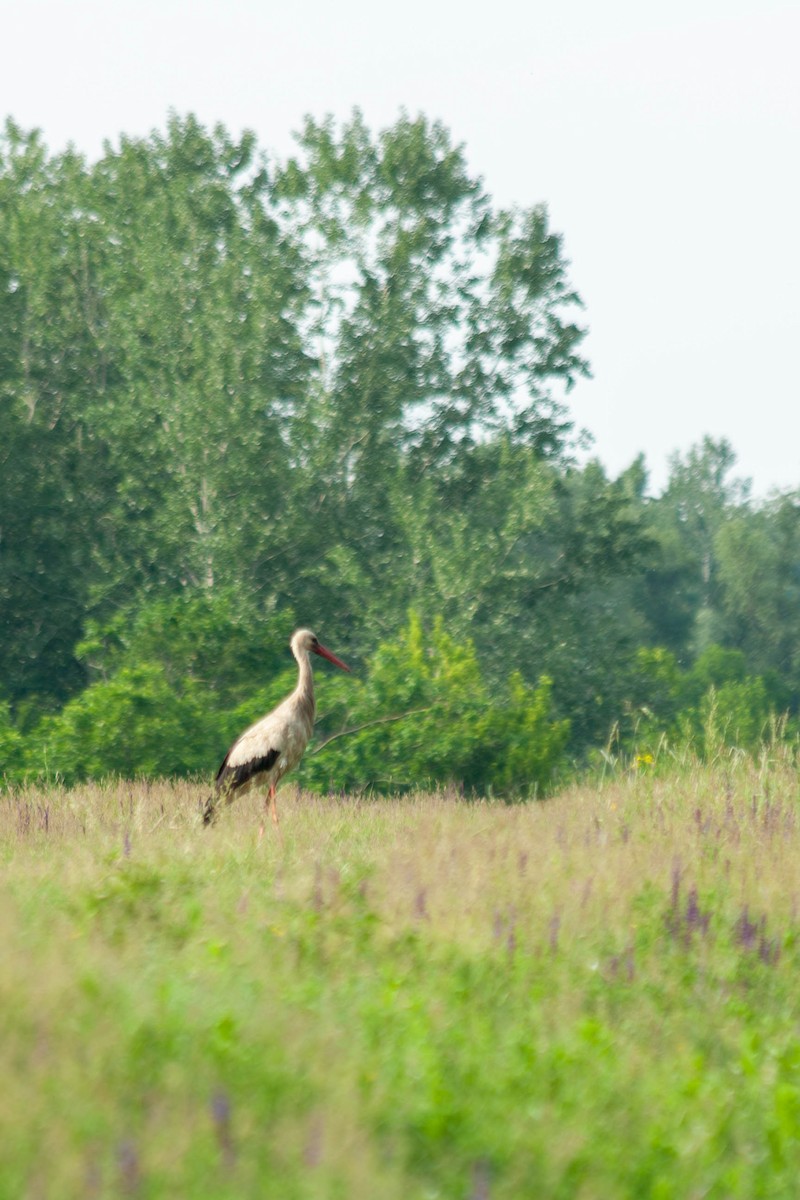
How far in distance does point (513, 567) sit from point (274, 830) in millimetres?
21309

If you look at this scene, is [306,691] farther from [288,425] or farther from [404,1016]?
[288,425]

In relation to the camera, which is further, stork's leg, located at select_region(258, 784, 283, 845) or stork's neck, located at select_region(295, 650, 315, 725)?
stork's neck, located at select_region(295, 650, 315, 725)

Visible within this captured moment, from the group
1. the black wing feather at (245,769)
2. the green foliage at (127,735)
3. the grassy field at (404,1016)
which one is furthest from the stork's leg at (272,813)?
the green foliage at (127,735)

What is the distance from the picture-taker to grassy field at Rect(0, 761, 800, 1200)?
4379 mm

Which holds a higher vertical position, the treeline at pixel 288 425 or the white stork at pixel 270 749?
the treeline at pixel 288 425

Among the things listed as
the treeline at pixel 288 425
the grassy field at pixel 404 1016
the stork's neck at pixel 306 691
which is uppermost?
the treeline at pixel 288 425

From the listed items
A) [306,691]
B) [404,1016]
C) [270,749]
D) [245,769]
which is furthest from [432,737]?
[404,1016]

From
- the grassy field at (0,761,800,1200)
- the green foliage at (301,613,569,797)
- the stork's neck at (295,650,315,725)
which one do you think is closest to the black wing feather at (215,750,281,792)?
the stork's neck at (295,650,315,725)

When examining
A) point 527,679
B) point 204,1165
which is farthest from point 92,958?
point 527,679

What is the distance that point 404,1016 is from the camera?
5781mm

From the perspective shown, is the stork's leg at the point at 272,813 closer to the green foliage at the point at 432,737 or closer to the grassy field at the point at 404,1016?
the grassy field at the point at 404,1016

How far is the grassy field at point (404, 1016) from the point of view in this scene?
438 cm

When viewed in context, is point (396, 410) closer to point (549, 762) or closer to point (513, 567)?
point (513, 567)

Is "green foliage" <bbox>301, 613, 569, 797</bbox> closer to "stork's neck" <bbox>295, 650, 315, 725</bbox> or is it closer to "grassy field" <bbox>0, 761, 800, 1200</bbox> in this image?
"stork's neck" <bbox>295, 650, 315, 725</bbox>
